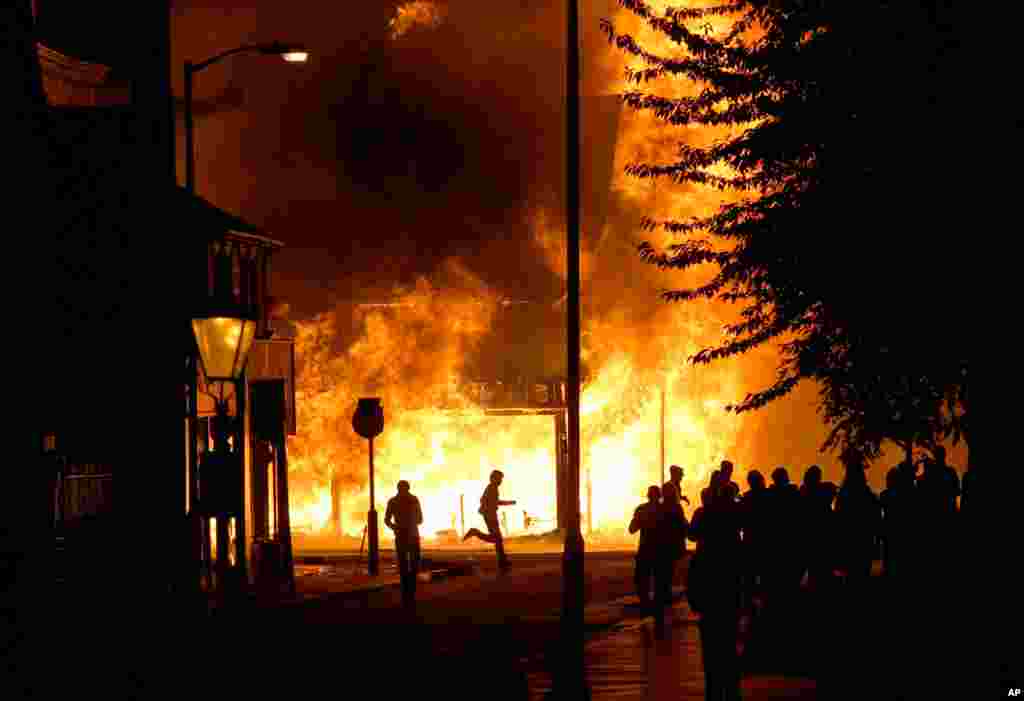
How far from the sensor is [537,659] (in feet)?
61.9

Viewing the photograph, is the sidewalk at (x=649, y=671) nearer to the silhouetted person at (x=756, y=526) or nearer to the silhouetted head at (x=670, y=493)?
the silhouetted person at (x=756, y=526)

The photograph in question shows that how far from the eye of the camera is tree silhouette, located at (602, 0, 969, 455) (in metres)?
15.9

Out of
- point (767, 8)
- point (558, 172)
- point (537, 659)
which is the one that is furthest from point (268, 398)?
point (558, 172)

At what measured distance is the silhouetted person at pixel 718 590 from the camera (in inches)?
552

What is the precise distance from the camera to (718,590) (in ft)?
47.4

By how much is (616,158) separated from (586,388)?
641 centimetres

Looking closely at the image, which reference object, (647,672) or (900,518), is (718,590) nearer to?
(647,672)

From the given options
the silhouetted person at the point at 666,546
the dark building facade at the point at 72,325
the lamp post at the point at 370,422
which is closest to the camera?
the silhouetted person at the point at 666,546

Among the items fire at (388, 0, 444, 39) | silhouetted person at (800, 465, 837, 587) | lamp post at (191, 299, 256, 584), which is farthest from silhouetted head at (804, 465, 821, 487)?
fire at (388, 0, 444, 39)

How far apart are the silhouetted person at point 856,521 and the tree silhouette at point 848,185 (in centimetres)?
293

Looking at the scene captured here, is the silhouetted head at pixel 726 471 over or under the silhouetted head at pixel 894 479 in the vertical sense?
over

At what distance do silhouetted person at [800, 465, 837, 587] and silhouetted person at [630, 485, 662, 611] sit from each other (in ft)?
7.03

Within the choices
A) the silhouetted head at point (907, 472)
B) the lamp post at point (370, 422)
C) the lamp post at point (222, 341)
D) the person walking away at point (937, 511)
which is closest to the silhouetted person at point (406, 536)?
the lamp post at point (370, 422)

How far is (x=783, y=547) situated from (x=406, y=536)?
831cm
